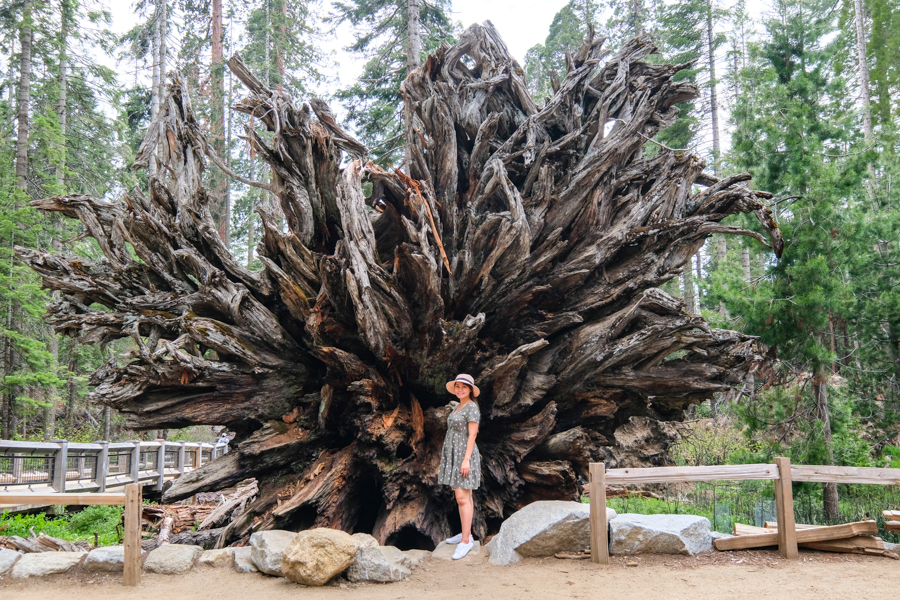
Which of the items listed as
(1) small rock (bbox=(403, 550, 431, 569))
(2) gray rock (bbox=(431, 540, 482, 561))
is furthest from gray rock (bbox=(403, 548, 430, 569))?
(2) gray rock (bbox=(431, 540, 482, 561))

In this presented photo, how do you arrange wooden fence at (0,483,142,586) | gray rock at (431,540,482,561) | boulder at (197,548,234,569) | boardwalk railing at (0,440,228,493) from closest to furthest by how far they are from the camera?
wooden fence at (0,483,142,586)
boulder at (197,548,234,569)
gray rock at (431,540,482,561)
boardwalk railing at (0,440,228,493)

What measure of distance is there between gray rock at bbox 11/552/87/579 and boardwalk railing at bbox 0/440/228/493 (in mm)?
4773

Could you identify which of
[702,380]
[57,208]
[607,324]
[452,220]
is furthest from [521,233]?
[57,208]

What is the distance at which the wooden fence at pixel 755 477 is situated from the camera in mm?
5301

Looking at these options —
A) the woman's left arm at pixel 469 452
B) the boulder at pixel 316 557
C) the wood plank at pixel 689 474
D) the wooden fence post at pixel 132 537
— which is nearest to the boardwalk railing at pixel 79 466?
the wooden fence post at pixel 132 537

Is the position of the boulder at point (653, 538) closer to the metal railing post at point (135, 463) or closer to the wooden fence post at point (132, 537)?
the wooden fence post at point (132, 537)

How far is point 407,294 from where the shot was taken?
7230mm

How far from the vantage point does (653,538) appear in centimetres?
550

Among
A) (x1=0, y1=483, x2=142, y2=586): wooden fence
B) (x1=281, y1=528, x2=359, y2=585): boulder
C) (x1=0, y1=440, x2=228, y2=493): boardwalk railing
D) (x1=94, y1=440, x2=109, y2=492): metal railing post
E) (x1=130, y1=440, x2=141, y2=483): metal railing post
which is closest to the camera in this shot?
(x1=281, y1=528, x2=359, y2=585): boulder

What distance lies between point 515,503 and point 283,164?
18.5ft

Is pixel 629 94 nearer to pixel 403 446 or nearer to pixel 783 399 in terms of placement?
pixel 783 399

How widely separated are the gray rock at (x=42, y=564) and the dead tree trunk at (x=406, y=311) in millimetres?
1577

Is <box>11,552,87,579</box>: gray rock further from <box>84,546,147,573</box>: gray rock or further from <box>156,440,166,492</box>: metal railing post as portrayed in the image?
<box>156,440,166,492</box>: metal railing post

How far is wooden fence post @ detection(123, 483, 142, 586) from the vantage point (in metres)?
4.98
